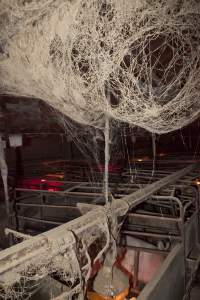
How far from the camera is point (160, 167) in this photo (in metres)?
7.62

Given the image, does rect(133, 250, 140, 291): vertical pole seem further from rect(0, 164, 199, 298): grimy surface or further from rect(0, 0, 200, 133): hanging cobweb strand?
rect(0, 0, 200, 133): hanging cobweb strand

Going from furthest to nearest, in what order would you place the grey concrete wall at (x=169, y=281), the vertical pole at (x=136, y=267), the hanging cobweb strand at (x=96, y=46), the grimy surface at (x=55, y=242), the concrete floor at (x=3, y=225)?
the concrete floor at (x=3, y=225) → the vertical pole at (x=136, y=267) → the grey concrete wall at (x=169, y=281) → the hanging cobweb strand at (x=96, y=46) → the grimy surface at (x=55, y=242)

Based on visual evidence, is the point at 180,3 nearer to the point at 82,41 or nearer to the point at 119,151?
the point at 82,41

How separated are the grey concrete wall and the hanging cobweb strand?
5.69 ft

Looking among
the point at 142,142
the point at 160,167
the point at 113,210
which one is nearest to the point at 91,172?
the point at 160,167

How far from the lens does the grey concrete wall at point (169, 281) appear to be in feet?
9.37

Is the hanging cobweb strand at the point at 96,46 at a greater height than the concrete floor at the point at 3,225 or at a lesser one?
greater

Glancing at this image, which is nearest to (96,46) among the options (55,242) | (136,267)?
(55,242)

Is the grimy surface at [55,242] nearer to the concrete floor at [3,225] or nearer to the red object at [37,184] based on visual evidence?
the red object at [37,184]

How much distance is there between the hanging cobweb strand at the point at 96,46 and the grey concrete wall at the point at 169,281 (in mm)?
1734

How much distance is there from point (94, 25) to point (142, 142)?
13.6 metres

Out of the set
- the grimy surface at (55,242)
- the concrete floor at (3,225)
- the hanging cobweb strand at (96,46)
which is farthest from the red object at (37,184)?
the grimy surface at (55,242)

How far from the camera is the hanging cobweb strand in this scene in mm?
2223

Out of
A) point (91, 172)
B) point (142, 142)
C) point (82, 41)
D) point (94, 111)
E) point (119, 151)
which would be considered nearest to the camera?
point (82, 41)
